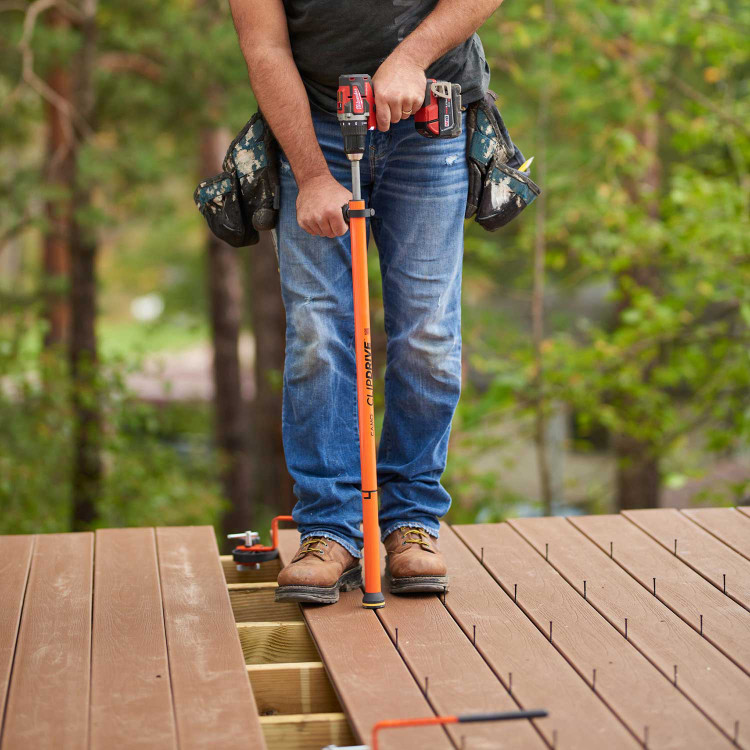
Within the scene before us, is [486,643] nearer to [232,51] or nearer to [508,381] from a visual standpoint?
[508,381]

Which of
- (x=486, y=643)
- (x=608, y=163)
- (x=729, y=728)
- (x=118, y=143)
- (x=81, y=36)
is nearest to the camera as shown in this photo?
(x=729, y=728)

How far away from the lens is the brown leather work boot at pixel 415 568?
7.69 ft

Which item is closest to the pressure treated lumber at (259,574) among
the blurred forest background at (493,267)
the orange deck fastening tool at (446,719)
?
the orange deck fastening tool at (446,719)

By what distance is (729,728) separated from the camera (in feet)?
5.60

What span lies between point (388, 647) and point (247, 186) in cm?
116

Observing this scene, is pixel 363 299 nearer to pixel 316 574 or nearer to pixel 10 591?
pixel 316 574

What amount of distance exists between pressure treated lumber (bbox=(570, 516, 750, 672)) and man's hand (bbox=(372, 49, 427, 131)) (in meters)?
1.27

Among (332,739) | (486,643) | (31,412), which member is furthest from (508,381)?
(31,412)

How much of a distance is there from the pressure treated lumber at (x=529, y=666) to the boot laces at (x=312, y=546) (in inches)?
12.6

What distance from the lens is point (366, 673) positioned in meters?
1.93

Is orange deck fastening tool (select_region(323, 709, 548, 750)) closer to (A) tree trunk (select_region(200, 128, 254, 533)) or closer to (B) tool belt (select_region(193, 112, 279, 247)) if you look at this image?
(B) tool belt (select_region(193, 112, 279, 247))

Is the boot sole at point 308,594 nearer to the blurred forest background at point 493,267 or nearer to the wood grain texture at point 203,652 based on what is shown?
the wood grain texture at point 203,652

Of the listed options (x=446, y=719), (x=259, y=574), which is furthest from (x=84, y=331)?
(x=446, y=719)

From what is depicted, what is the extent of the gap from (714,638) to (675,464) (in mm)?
6457
